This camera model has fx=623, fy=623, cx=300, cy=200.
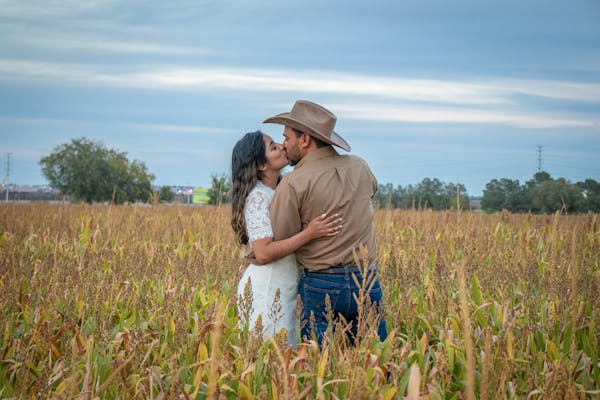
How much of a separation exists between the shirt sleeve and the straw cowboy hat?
37 centimetres

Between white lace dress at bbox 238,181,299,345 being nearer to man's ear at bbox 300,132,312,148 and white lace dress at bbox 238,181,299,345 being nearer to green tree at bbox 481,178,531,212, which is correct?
man's ear at bbox 300,132,312,148

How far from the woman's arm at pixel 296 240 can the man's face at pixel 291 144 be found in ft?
1.80

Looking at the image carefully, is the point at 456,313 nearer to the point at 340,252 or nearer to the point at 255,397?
the point at 340,252

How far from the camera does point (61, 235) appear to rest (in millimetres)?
9602

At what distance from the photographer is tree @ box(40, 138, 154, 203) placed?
66688mm

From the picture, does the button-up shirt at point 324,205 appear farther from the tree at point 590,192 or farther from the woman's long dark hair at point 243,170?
the tree at point 590,192

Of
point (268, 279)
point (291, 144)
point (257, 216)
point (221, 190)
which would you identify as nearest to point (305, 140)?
point (291, 144)

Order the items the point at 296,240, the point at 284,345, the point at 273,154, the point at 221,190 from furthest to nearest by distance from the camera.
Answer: the point at 221,190, the point at 273,154, the point at 296,240, the point at 284,345

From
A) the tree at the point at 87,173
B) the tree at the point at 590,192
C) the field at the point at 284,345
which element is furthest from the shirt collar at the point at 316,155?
the tree at the point at 87,173

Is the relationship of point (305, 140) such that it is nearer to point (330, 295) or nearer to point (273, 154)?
point (273, 154)

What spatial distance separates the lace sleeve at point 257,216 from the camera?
3.87 meters

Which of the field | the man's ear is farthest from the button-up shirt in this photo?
the field

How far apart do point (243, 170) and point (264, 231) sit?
491 millimetres

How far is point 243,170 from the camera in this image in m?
4.11
